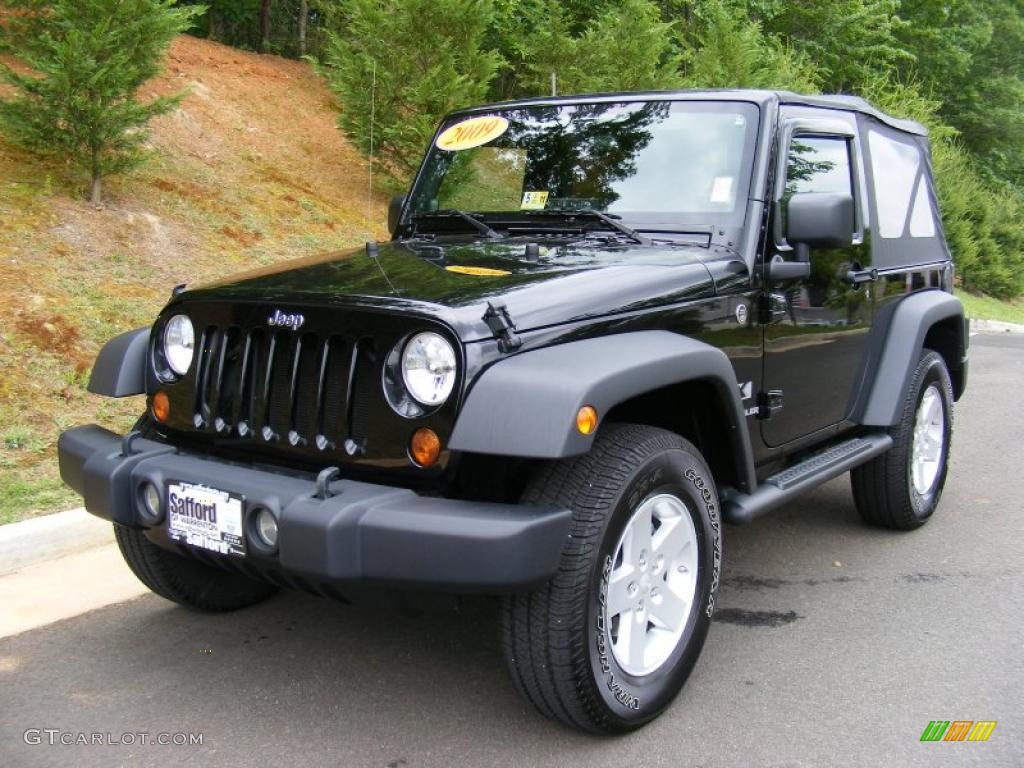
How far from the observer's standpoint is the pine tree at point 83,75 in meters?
7.27

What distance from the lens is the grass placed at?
18.7 m

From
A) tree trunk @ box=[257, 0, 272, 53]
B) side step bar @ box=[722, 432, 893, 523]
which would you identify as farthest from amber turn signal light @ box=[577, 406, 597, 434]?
tree trunk @ box=[257, 0, 272, 53]

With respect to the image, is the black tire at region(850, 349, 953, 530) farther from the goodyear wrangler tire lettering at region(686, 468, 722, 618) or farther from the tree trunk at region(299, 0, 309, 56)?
the tree trunk at region(299, 0, 309, 56)

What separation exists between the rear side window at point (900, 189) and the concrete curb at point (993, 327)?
12.9 meters

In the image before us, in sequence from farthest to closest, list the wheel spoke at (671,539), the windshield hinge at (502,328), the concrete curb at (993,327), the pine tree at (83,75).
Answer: the concrete curb at (993,327) < the pine tree at (83,75) < the wheel spoke at (671,539) < the windshield hinge at (502,328)

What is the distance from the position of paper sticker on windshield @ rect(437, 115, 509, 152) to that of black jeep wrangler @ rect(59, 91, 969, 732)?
14mm

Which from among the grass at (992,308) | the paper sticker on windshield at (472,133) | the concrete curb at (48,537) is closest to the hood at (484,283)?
the paper sticker on windshield at (472,133)

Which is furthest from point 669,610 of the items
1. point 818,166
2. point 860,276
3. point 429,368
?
point 818,166

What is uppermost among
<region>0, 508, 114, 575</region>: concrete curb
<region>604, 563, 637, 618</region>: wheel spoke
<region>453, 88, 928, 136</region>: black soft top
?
<region>453, 88, 928, 136</region>: black soft top

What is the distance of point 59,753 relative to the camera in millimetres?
2826

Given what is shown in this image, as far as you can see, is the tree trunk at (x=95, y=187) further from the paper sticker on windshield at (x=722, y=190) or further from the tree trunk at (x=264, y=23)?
the tree trunk at (x=264, y=23)

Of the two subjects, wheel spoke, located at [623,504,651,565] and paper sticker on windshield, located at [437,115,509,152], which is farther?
paper sticker on windshield, located at [437,115,509,152]

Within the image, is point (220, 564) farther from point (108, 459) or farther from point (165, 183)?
point (165, 183)

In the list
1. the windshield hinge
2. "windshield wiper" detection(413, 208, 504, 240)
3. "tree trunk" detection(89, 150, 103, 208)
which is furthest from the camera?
"tree trunk" detection(89, 150, 103, 208)
